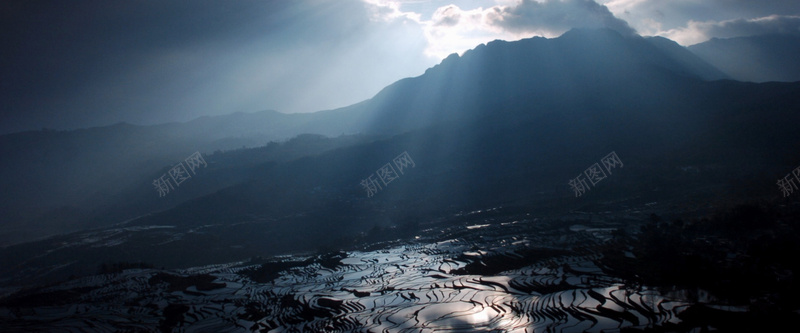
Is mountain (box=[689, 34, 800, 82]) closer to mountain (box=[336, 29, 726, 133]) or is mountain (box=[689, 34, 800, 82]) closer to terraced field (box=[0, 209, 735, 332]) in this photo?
mountain (box=[336, 29, 726, 133])

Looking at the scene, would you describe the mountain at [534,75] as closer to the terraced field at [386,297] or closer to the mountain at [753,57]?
the mountain at [753,57]

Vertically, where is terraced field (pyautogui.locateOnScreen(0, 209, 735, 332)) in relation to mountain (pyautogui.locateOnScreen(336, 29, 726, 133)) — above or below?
below

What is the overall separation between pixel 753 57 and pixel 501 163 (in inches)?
4367

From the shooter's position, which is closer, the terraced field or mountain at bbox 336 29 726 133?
the terraced field

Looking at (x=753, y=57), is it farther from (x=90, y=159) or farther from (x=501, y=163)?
(x=90, y=159)

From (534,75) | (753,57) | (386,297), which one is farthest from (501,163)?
(753,57)

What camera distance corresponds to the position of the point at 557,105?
224 feet

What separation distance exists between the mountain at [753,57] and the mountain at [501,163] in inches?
1500

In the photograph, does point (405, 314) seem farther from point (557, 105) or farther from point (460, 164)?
point (557, 105)

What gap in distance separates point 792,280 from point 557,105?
2410 inches

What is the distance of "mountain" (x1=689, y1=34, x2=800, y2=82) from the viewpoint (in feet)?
365

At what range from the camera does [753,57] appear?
120 m

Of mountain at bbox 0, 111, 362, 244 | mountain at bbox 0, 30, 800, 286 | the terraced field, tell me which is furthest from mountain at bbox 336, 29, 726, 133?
the terraced field

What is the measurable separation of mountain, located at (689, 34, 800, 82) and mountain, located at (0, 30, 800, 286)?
38.1m
